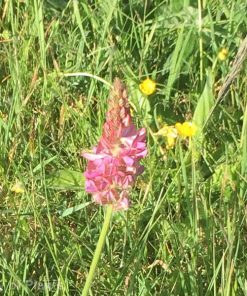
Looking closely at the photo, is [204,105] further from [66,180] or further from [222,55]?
[66,180]

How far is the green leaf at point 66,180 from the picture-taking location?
1783 mm

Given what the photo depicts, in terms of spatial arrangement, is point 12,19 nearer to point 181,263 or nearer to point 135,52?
point 135,52

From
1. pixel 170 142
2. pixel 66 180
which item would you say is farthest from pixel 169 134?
pixel 66 180

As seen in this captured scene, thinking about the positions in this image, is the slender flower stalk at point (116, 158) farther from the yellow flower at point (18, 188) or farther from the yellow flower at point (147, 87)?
the yellow flower at point (147, 87)

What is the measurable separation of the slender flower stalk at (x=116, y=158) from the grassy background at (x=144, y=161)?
28 cm

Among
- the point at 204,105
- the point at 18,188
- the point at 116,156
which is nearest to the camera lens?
the point at 116,156

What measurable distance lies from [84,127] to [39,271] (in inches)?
18.5

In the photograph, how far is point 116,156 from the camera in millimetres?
1076

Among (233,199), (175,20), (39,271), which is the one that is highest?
(175,20)

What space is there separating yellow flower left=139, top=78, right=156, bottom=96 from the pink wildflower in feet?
2.81

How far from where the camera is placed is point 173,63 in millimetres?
2121

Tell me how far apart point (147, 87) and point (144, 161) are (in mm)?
278

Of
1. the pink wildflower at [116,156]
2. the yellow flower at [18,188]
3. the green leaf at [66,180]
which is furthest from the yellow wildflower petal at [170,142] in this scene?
the pink wildflower at [116,156]

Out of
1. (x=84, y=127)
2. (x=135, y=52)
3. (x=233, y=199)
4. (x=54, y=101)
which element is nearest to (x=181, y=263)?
(x=233, y=199)
